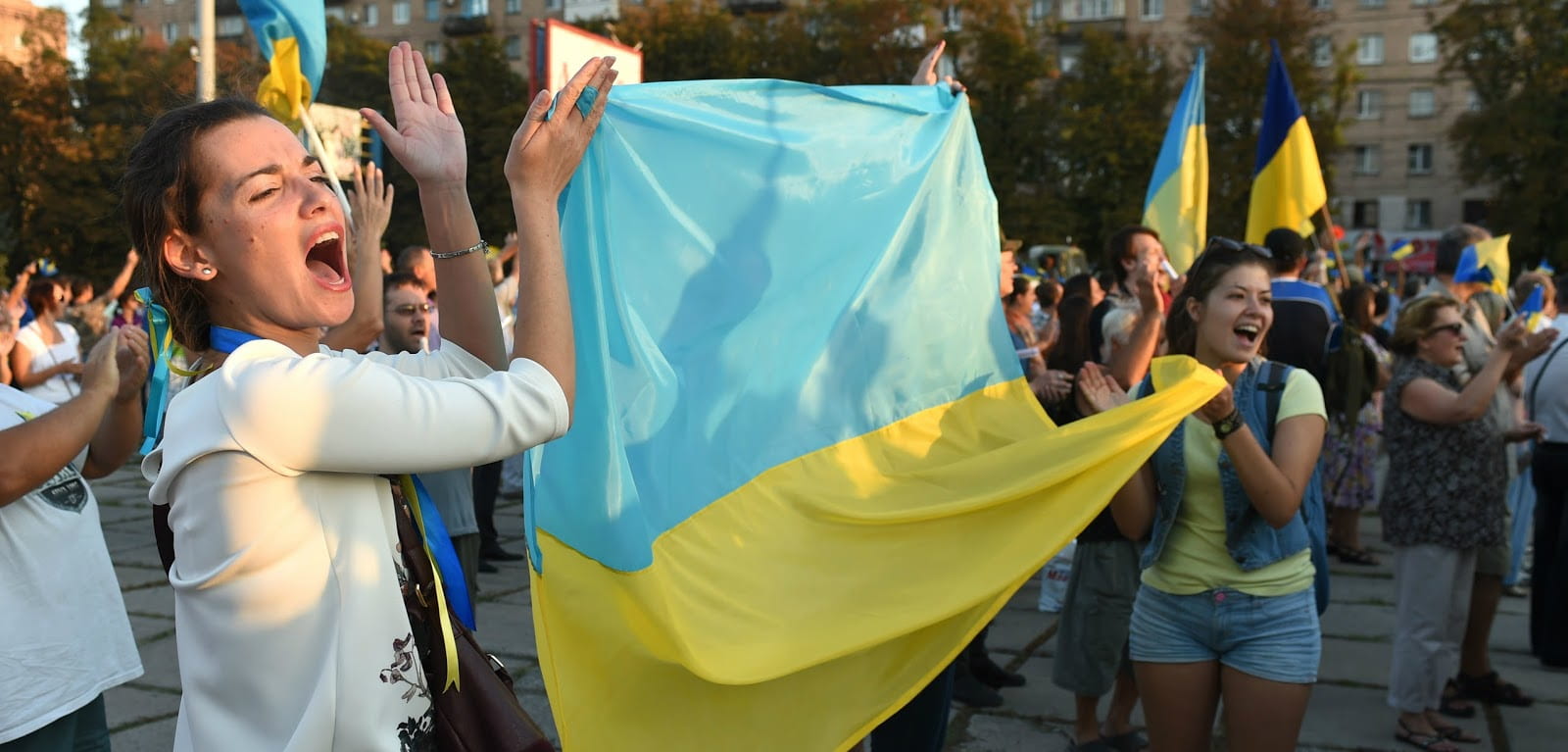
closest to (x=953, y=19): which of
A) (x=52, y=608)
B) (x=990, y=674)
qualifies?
(x=990, y=674)

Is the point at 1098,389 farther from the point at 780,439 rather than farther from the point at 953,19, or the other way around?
the point at 953,19

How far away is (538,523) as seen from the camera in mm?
2678

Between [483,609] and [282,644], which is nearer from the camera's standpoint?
[282,644]

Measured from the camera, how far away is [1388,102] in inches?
2426

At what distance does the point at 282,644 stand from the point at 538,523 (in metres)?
1.06

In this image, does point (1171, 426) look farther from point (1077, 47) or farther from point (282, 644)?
point (1077, 47)

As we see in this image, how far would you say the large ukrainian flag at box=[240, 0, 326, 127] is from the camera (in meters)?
5.66

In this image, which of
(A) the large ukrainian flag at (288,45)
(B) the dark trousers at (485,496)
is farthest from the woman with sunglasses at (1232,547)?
(B) the dark trousers at (485,496)

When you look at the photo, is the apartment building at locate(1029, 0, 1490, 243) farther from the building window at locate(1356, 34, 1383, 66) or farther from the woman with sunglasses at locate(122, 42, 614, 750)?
the woman with sunglasses at locate(122, 42, 614, 750)

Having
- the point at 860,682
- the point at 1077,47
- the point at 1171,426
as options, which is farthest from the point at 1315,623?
the point at 1077,47

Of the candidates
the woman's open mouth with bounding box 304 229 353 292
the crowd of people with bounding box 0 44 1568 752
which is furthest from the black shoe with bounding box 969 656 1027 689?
the woman's open mouth with bounding box 304 229 353 292

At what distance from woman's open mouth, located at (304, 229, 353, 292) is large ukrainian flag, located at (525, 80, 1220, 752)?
828 millimetres

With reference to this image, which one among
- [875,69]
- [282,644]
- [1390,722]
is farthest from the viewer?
[875,69]

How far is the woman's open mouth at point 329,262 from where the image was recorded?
5.78ft
